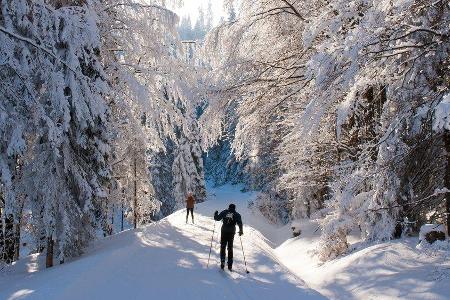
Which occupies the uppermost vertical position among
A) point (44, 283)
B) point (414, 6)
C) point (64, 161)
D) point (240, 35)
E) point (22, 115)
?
point (240, 35)

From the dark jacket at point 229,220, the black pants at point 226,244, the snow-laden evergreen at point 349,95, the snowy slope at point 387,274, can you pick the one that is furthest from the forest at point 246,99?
the black pants at point 226,244

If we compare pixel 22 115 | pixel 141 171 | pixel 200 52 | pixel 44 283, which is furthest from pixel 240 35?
pixel 141 171

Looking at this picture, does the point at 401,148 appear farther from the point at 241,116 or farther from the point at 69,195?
the point at 69,195

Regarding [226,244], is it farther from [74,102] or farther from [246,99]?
[74,102]

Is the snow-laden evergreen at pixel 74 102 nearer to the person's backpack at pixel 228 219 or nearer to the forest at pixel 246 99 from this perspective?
the forest at pixel 246 99

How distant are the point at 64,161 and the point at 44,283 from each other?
374cm

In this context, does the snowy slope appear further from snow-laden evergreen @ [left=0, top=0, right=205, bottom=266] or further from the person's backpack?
snow-laden evergreen @ [left=0, top=0, right=205, bottom=266]

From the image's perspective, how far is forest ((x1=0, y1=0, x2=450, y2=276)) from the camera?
691 centimetres

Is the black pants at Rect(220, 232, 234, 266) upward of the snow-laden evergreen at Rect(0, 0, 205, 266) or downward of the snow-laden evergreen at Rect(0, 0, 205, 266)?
downward

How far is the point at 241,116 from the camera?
11516 mm

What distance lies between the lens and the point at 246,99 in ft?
37.2

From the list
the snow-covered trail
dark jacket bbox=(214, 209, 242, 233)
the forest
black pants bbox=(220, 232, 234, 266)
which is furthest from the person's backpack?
the forest

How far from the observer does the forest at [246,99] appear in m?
6.91

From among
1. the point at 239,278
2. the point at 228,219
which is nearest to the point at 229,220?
the point at 228,219
